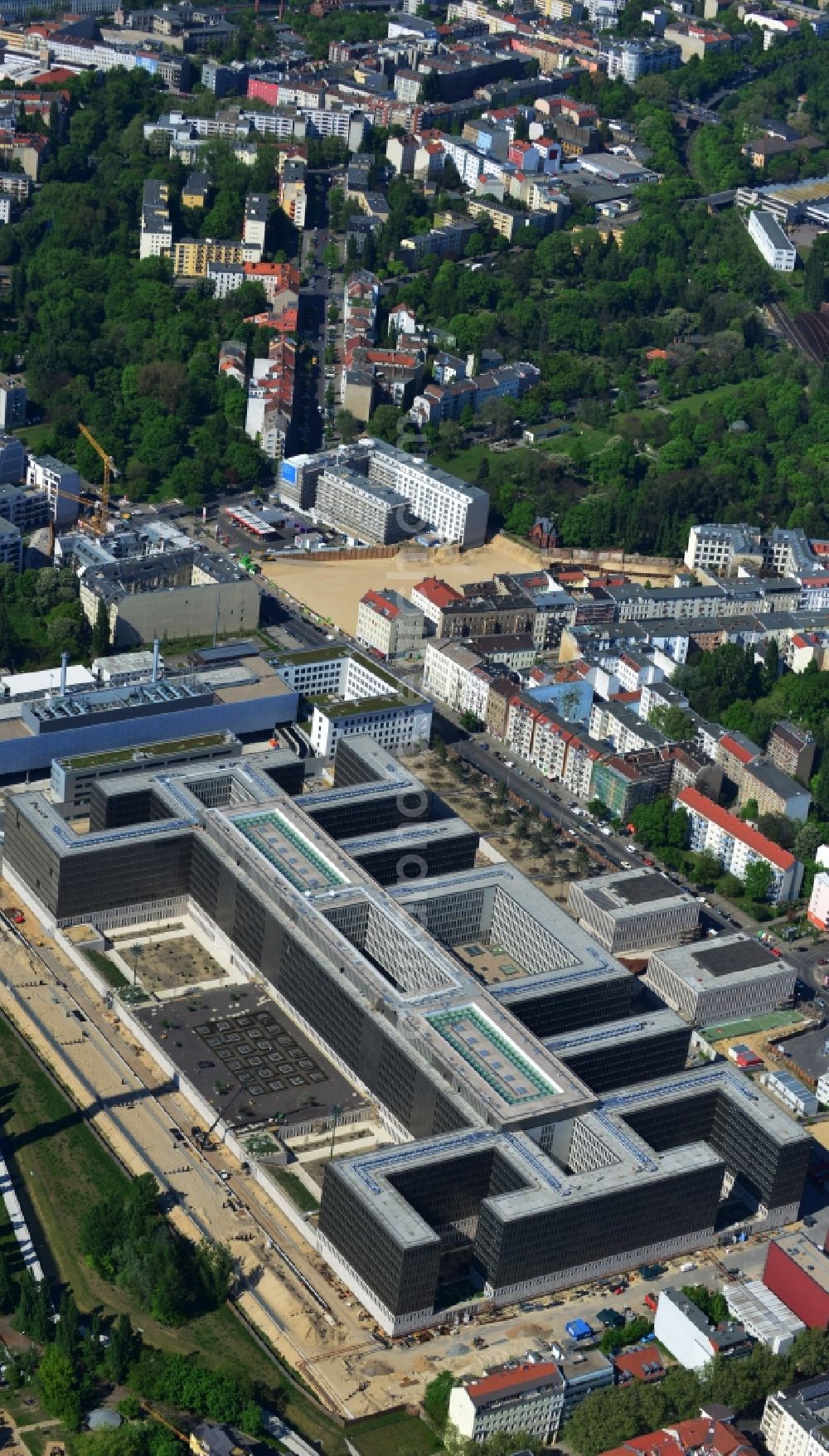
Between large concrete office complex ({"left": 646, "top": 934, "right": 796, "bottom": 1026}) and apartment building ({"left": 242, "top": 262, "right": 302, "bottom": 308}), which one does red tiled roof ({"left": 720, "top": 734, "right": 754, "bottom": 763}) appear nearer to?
large concrete office complex ({"left": 646, "top": 934, "right": 796, "bottom": 1026})

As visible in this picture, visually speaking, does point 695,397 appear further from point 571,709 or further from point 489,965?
point 489,965

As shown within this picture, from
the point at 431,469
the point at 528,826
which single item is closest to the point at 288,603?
the point at 431,469

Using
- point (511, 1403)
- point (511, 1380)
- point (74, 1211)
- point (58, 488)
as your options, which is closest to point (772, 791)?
point (74, 1211)

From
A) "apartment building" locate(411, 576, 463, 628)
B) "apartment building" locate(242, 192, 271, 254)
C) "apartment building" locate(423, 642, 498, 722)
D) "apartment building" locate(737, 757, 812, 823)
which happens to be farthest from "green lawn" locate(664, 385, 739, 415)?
"apartment building" locate(737, 757, 812, 823)

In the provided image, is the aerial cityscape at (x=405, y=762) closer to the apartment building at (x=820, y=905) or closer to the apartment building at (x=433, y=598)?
the apartment building at (x=820, y=905)

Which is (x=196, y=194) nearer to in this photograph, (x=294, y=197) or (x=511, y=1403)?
(x=294, y=197)
